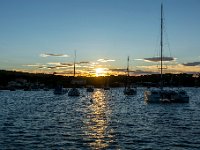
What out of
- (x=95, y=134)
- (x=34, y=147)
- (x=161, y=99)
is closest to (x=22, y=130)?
(x=95, y=134)

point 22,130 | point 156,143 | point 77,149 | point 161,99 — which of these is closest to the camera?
point 77,149

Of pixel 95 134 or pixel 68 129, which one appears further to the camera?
pixel 68 129

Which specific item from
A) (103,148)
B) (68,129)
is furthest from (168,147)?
(68,129)

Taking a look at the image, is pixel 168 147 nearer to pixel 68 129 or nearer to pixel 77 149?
pixel 77 149

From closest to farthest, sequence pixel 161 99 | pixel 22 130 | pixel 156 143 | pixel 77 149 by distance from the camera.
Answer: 1. pixel 77 149
2. pixel 156 143
3. pixel 22 130
4. pixel 161 99

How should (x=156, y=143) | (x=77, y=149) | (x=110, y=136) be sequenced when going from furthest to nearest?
(x=110, y=136) < (x=156, y=143) < (x=77, y=149)

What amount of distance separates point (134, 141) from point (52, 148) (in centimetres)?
746

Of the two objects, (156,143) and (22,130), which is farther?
(22,130)

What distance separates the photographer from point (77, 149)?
31609 mm

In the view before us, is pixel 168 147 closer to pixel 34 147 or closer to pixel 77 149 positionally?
pixel 77 149

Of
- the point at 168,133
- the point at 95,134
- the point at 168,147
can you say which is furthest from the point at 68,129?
the point at 168,147

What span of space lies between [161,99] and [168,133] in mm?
55526

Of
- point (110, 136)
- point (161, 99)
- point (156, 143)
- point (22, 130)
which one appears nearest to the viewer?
point (156, 143)

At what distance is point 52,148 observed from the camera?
31.8 meters
